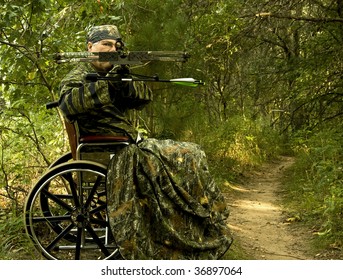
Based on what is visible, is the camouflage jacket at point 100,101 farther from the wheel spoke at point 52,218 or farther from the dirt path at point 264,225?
the dirt path at point 264,225

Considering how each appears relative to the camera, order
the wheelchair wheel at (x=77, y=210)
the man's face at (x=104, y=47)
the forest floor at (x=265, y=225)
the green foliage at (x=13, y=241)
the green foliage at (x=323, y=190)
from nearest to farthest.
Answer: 1. the wheelchair wheel at (x=77, y=210)
2. the man's face at (x=104, y=47)
3. the green foliage at (x=13, y=241)
4. the forest floor at (x=265, y=225)
5. the green foliage at (x=323, y=190)

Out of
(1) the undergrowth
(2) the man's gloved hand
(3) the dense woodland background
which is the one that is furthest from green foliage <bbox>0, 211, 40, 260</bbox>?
(1) the undergrowth

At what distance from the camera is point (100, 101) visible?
279 centimetres

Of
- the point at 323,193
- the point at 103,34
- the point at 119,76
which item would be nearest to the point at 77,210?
the point at 119,76

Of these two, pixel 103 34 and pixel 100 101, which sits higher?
pixel 103 34

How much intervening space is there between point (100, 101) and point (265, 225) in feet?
9.92

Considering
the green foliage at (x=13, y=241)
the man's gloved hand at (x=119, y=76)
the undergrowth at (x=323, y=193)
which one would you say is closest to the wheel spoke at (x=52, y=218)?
the green foliage at (x=13, y=241)

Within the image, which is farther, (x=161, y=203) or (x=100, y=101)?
(x=161, y=203)

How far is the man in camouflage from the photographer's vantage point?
9.41 feet

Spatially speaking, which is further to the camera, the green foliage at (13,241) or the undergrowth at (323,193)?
the undergrowth at (323,193)

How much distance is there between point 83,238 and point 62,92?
3.09ft

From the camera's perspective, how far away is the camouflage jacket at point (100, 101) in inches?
110

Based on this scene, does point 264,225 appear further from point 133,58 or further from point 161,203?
point 133,58
